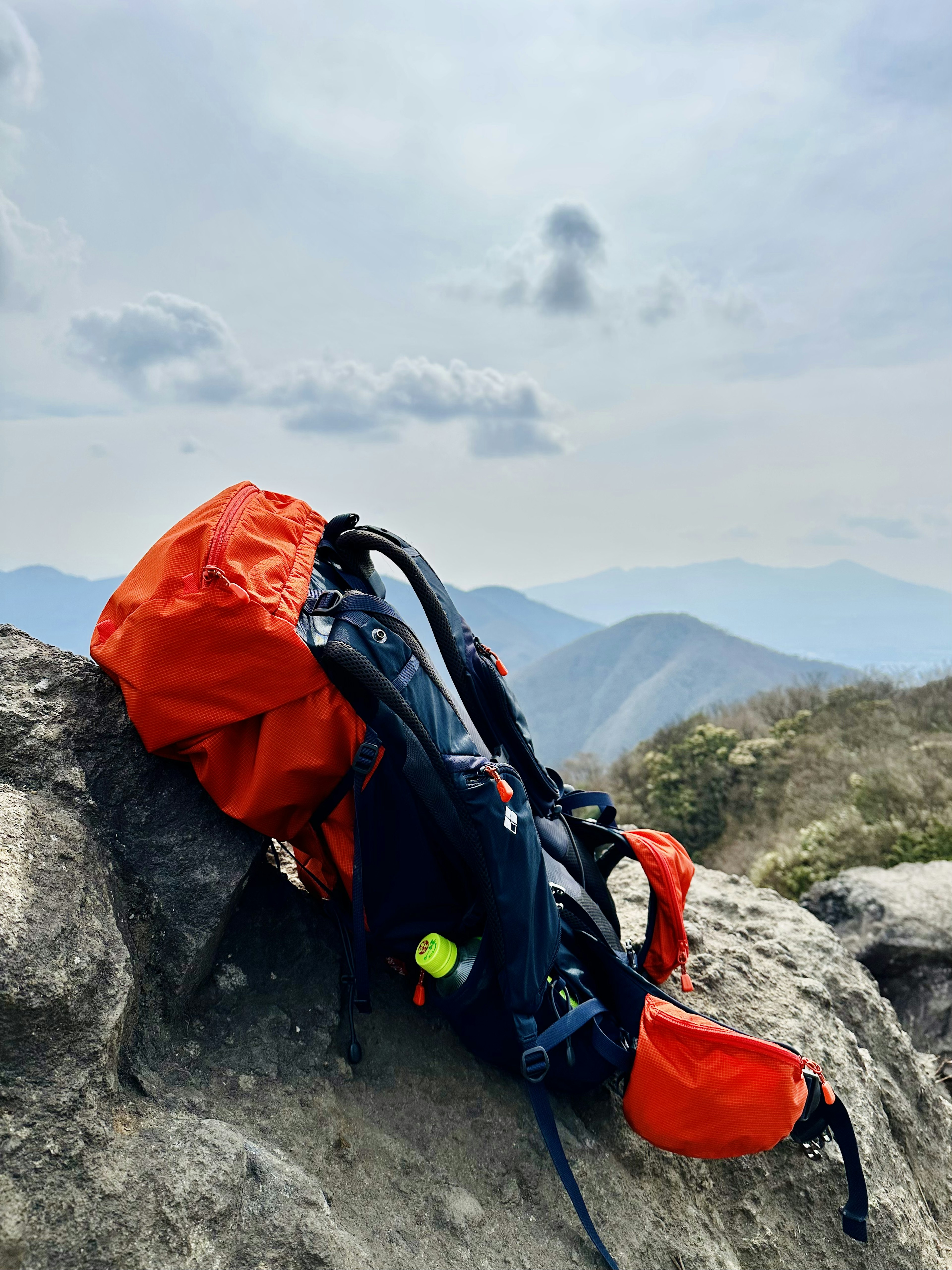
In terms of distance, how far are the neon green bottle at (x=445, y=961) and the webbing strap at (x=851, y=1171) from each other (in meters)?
1.43

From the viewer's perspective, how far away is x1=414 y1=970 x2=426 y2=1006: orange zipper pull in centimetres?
271

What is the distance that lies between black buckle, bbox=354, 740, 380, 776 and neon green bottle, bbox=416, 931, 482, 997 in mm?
647

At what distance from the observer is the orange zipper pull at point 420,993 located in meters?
2.71

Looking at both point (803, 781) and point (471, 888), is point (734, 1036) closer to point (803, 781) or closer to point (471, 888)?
point (471, 888)

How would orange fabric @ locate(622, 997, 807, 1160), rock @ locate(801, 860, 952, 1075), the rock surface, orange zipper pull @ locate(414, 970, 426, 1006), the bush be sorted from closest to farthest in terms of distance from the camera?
the rock surface
orange fabric @ locate(622, 997, 807, 1160)
orange zipper pull @ locate(414, 970, 426, 1006)
rock @ locate(801, 860, 952, 1075)
the bush

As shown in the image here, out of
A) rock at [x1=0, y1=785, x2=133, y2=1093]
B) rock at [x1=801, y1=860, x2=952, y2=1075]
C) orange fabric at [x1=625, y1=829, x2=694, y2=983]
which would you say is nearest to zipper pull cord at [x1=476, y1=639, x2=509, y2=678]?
orange fabric at [x1=625, y1=829, x2=694, y2=983]

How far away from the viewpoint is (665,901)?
323cm

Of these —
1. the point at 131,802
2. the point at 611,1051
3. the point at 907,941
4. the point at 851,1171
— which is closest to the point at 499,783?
the point at 611,1051

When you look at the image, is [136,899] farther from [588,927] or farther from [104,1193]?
[588,927]

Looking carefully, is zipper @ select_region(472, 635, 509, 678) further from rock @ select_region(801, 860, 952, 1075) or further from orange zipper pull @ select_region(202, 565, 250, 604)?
rock @ select_region(801, 860, 952, 1075)

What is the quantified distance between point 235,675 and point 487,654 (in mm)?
1091

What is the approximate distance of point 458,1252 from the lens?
2.30 meters

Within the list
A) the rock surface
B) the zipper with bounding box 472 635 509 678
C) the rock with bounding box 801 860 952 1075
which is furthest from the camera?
the rock with bounding box 801 860 952 1075

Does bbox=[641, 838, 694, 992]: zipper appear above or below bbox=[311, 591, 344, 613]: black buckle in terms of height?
below
